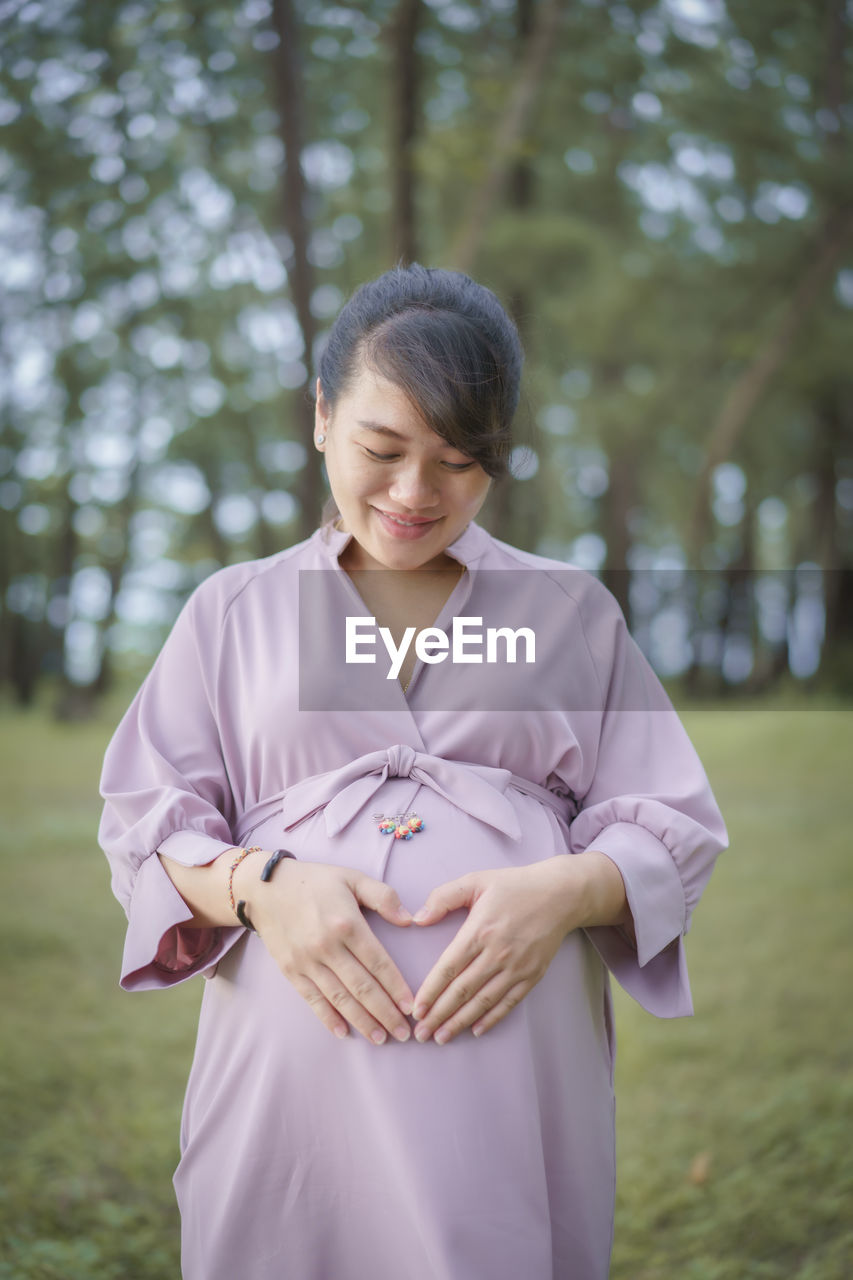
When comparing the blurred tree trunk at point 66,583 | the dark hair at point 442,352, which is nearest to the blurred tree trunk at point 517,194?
the dark hair at point 442,352

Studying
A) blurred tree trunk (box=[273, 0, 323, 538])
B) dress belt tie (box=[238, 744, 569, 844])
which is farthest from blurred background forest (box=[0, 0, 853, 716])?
dress belt tie (box=[238, 744, 569, 844])

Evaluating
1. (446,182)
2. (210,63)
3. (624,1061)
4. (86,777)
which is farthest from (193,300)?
(624,1061)

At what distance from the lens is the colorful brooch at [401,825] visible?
147cm

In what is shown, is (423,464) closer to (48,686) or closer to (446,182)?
(446,182)

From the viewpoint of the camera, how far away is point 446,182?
727 cm

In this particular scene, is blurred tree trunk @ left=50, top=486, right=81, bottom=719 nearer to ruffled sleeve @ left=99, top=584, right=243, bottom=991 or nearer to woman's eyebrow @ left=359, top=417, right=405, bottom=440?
ruffled sleeve @ left=99, top=584, right=243, bottom=991

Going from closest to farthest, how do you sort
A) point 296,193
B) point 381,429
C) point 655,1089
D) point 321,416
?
point 381,429 → point 321,416 → point 655,1089 → point 296,193

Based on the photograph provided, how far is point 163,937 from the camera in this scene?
148cm

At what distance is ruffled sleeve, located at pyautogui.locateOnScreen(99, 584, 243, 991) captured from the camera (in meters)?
1.46

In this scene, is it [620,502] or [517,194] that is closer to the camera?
[517,194]

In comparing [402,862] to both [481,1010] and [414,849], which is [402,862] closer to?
[414,849]

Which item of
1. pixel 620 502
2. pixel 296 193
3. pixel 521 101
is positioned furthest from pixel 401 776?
pixel 620 502

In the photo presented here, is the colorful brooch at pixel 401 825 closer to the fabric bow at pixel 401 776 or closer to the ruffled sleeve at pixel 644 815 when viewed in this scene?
the fabric bow at pixel 401 776

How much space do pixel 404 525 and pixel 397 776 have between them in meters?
0.38
